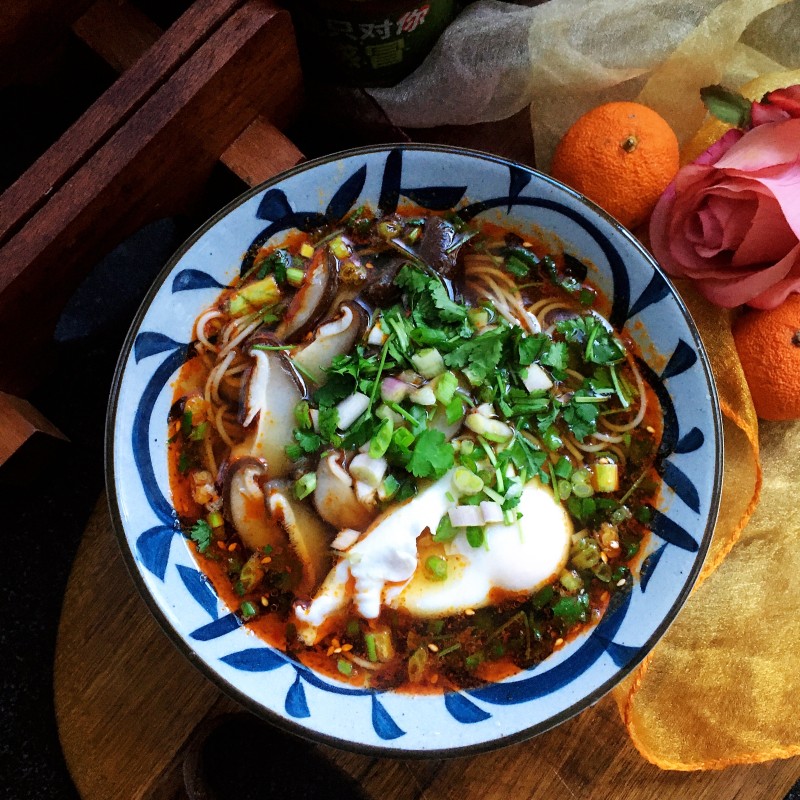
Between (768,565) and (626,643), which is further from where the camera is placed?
(768,565)

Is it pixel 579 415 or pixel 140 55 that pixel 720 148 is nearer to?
pixel 579 415

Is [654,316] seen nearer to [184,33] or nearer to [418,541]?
[418,541]

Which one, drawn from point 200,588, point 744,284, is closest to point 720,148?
point 744,284

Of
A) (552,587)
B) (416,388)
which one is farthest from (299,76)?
(552,587)

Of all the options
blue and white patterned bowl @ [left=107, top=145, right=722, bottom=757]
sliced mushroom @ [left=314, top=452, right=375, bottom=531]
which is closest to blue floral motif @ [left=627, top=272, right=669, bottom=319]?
blue and white patterned bowl @ [left=107, top=145, right=722, bottom=757]

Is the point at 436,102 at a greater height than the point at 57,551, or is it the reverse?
the point at 436,102

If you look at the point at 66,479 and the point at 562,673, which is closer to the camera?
the point at 562,673

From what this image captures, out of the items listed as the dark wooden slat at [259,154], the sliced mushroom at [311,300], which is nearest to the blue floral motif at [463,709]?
the sliced mushroom at [311,300]
